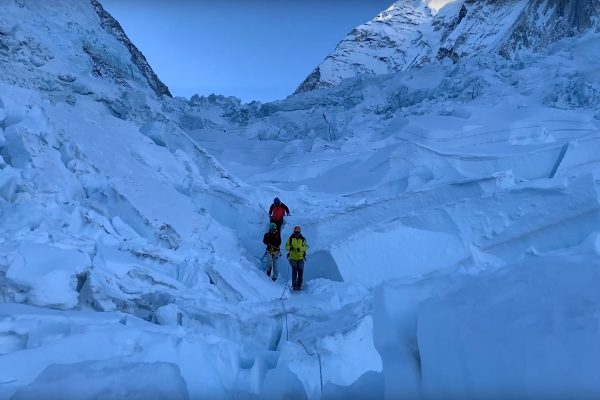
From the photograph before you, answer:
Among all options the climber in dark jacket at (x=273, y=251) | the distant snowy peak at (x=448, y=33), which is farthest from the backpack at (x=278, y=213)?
the distant snowy peak at (x=448, y=33)

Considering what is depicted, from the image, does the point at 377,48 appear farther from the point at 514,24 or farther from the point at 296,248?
the point at 296,248

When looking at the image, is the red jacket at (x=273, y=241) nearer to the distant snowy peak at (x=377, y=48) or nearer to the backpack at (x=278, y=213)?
the backpack at (x=278, y=213)

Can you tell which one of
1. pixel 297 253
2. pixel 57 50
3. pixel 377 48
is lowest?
pixel 297 253

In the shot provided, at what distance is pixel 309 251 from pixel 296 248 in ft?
1.81

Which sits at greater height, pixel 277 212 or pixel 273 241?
pixel 277 212

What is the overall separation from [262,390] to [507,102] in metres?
9.65

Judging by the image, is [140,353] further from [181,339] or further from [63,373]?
[63,373]

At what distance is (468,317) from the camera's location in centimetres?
184

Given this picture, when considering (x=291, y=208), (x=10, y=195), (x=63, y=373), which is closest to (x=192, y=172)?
(x=291, y=208)

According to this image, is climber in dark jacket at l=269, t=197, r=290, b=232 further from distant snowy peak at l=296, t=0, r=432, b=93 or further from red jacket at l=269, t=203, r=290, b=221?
distant snowy peak at l=296, t=0, r=432, b=93

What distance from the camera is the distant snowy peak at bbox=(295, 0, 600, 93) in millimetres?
27359

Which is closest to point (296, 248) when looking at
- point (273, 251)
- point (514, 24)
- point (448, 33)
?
point (273, 251)

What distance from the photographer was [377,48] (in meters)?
51.6

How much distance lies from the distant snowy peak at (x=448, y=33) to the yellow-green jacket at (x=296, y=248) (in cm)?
2036
